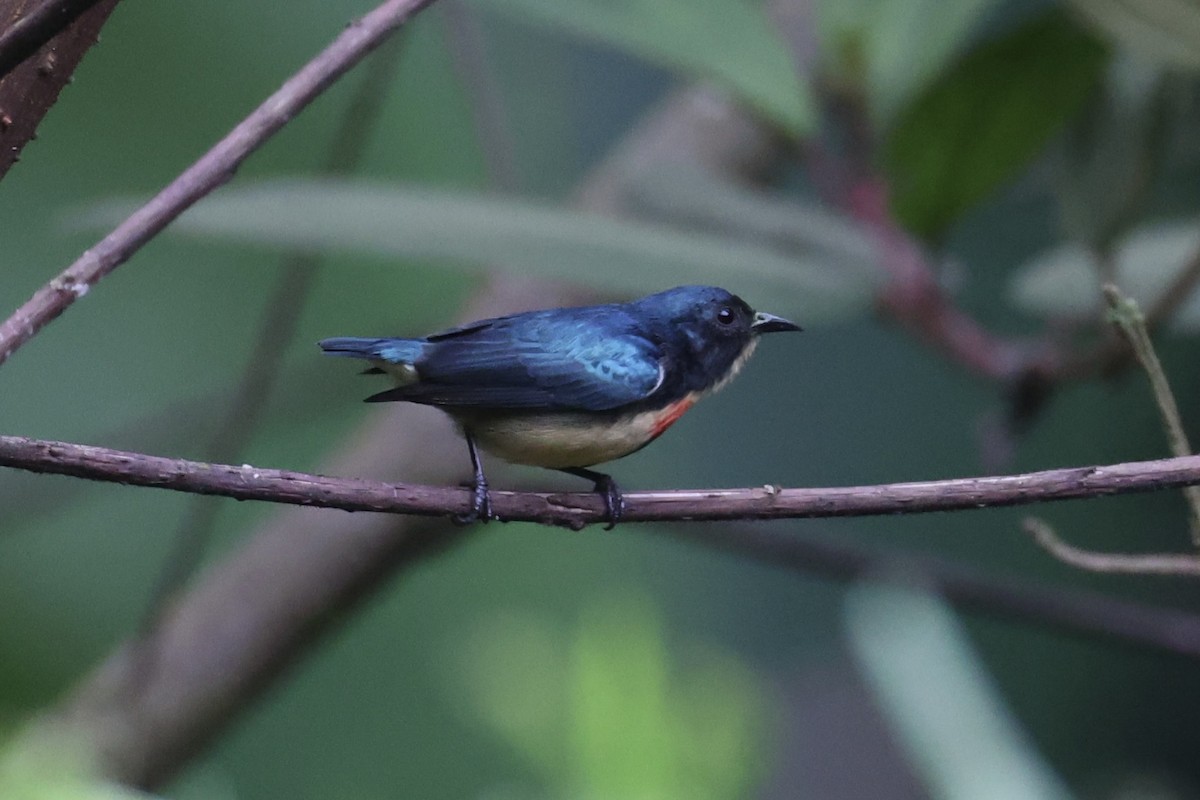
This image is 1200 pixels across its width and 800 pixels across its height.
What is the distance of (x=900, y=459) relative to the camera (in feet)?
7.96

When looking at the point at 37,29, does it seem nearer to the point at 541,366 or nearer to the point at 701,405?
the point at 541,366

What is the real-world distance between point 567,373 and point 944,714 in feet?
1.80

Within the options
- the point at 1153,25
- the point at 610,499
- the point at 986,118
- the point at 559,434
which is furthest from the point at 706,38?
the point at 610,499

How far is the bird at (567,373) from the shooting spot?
3.49ft

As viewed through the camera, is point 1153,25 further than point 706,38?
No

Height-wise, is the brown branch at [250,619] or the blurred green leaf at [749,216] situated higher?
the blurred green leaf at [749,216]

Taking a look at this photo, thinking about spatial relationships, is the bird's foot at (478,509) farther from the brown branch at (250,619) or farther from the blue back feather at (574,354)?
the brown branch at (250,619)

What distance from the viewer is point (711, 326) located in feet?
3.93

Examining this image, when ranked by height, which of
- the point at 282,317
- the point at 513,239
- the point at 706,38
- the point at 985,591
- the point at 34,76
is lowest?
the point at 985,591

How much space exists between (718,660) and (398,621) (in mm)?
647

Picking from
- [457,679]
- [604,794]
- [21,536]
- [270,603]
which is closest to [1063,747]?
[457,679]

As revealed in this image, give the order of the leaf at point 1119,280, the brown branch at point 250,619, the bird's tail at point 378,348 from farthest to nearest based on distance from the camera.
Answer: the brown branch at point 250,619 → the leaf at point 1119,280 → the bird's tail at point 378,348

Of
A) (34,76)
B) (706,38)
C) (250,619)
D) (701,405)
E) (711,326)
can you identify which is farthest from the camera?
(701,405)

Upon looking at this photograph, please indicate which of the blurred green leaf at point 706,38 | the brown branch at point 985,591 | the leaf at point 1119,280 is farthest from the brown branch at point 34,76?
the brown branch at point 985,591
